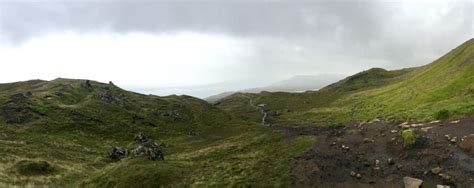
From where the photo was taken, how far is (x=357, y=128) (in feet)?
177

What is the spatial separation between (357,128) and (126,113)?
86.8 m

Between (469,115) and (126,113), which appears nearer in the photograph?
(469,115)

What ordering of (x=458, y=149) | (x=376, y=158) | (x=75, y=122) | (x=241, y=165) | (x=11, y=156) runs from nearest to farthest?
(x=458, y=149) → (x=376, y=158) → (x=241, y=165) → (x=11, y=156) → (x=75, y=122)

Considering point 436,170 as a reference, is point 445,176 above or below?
below

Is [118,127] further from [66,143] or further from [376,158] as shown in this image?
[376,158]

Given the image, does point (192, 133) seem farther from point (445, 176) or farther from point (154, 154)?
point (445, 176)

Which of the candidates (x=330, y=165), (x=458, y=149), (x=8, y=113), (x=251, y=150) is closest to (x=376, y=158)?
(x=330, y=165)

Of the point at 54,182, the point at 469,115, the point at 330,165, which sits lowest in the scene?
the point at 54,182

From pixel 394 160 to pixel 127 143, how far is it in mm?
67842

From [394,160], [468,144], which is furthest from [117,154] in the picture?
[468,144]

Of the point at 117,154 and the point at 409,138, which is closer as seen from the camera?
the point at 409,138

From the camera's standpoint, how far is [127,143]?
90500 mm

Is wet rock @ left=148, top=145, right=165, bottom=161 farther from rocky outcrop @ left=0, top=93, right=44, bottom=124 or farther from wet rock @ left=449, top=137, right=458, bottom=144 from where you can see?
rocky outcrop @ left=0, top=93, right=44, bottom=124

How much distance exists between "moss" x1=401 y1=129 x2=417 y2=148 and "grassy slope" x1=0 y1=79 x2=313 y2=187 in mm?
11795
